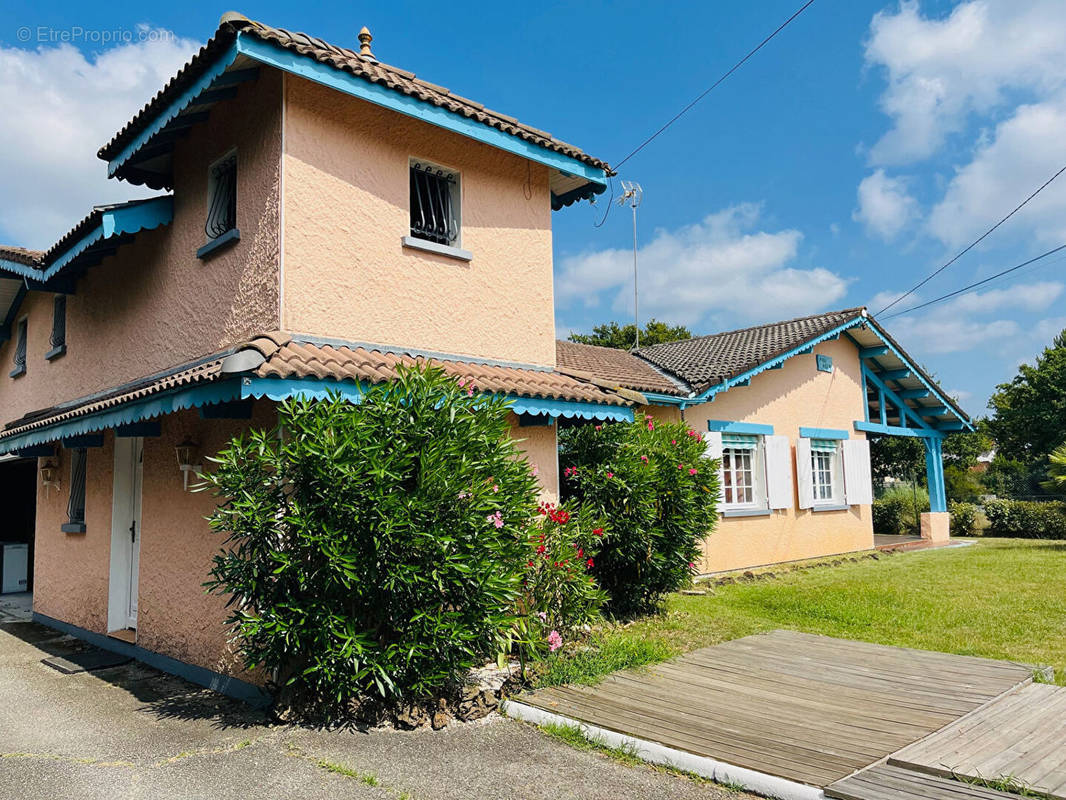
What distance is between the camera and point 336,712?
5.66 meters

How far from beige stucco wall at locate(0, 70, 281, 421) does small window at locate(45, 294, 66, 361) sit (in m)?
0.38

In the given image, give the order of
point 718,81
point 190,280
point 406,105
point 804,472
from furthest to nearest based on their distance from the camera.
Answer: point 804,472
point 718,81
point 190,280
point 406,105

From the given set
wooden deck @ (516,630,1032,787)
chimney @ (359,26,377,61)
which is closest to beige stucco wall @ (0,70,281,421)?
chimney @ (359,26,377,61)

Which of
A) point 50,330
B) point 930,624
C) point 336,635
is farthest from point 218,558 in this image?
point 50,330

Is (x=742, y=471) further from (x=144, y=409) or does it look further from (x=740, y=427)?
(x=144, y=409)

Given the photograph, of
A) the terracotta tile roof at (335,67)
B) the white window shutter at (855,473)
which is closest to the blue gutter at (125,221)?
the terracotta tile roof at (335,67)

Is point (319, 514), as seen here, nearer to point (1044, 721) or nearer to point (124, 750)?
point (124, 750)

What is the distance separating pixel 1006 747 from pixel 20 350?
16.5m

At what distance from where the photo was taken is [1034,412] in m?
28.9

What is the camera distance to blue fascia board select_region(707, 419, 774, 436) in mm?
13258

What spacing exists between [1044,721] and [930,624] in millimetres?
4063

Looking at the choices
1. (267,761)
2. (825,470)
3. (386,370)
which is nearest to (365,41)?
(386,370)

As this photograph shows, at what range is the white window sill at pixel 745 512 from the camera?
13.3m

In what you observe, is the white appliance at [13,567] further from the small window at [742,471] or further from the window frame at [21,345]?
the small window at [742,471]
